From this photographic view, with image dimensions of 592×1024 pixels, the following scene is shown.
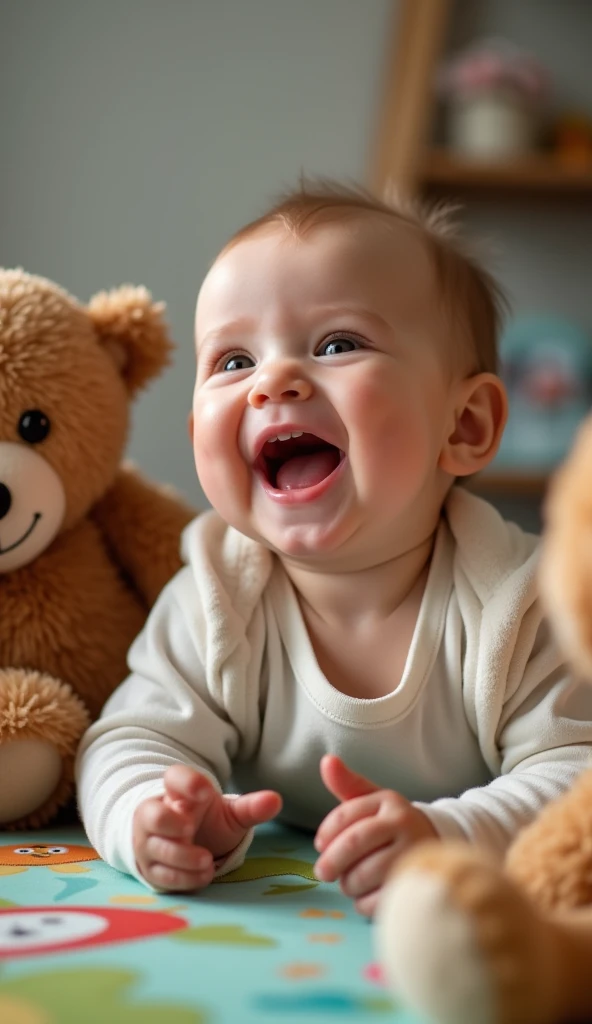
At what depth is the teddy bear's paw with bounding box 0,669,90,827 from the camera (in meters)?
0.85

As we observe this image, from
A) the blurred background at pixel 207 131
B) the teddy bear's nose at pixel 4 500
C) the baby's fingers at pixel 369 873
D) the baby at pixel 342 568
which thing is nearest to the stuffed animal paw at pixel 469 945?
the baby's fingers at pixel 369 873

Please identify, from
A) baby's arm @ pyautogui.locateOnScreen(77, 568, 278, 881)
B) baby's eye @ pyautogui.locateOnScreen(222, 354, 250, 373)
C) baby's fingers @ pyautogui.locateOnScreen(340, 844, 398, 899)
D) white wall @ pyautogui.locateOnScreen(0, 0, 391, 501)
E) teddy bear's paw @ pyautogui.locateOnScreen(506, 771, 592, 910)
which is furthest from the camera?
white wall @ pyautogui.locateOnScreen(0, 0, 391, 501)

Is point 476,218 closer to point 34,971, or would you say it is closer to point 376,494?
point 376,494

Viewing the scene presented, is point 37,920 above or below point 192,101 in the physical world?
below

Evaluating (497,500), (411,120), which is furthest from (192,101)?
(497,500)

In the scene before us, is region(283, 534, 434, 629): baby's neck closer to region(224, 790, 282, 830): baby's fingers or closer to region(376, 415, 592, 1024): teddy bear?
region(224, 790, 282, 830): baby's fingers

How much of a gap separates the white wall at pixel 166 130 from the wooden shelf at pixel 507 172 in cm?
16

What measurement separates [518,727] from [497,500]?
165 centimetres

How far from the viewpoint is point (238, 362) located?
0.89 m

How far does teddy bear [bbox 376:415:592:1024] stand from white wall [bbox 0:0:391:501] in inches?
67.9

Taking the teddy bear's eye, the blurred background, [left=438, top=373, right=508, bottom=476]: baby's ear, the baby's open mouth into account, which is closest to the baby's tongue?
the baby's open mouth

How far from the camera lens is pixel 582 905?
53 centimetres

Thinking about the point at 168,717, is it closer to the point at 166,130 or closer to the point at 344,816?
the point at 344,816

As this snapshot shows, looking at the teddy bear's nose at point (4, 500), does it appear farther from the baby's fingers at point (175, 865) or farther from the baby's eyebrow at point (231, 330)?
the baby's fingers at point (175, 865)
